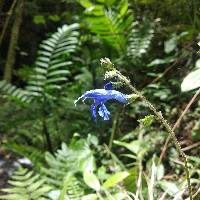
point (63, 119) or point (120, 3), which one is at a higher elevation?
point (120, 3)

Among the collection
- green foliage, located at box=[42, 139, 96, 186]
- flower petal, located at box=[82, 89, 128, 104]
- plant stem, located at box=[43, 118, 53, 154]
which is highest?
flower petal, located at box=[82, 89, 128, 104]

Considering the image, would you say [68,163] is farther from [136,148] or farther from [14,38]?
[14,38]

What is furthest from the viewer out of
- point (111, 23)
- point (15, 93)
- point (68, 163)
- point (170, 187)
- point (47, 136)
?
point (111, 23)

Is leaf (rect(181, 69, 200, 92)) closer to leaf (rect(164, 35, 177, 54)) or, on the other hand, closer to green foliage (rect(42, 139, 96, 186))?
green foliage (rect(42, 139, 96, 186))

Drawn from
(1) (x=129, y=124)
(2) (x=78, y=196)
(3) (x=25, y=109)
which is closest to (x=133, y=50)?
(1) (x=129, y=124)

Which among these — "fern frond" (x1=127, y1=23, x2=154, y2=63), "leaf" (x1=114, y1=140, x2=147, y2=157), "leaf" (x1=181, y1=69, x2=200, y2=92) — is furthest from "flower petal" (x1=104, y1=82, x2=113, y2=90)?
"fern frond" (x1=127, y1=23, x2=154, y2=63)

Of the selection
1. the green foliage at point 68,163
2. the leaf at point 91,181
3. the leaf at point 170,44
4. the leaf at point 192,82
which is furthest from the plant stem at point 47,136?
the leaf at point 192,82

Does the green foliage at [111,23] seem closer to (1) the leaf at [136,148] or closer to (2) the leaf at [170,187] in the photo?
(1) the leaf at [136,148]

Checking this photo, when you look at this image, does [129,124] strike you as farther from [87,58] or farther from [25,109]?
[87,58]

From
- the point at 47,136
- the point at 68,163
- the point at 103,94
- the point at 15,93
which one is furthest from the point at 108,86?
the point at 15,93
